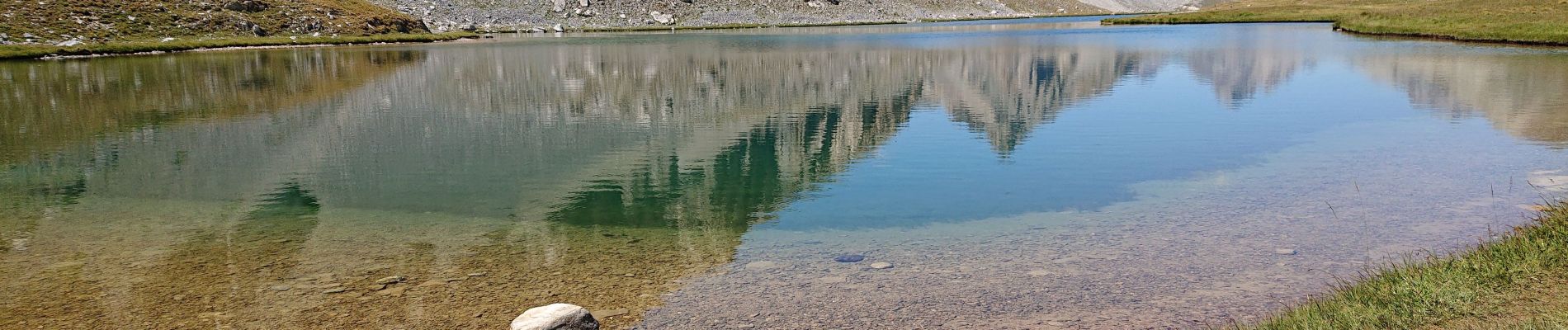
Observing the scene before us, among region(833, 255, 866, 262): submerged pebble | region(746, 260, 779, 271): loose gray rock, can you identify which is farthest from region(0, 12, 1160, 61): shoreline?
region(833, 255, 866, 262): submerged pebble

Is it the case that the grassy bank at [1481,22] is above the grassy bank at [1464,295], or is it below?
above

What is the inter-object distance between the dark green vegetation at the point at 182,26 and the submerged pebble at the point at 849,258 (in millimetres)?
81673

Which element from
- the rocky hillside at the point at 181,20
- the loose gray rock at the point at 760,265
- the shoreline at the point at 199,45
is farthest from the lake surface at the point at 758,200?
the rocky hillside at the point at 181,20

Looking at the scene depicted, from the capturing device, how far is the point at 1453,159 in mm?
20422

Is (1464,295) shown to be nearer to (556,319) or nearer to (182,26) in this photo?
(556,319)

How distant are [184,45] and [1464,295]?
99009 millimetres

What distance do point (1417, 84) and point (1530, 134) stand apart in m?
16.1

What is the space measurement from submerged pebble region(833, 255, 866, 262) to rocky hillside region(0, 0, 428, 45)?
91669mm

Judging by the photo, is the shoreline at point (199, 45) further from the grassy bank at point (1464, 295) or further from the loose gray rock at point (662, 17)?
the grassy bank at point (1464, 295)

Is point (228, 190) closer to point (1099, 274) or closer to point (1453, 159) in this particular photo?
point (1099, 274)

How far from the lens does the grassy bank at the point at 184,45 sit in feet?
250

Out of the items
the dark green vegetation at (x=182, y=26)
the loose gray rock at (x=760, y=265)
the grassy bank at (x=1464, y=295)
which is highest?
the dark green vegetation at (x=182, y=26)

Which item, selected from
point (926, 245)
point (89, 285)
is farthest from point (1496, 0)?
point (89, 285)

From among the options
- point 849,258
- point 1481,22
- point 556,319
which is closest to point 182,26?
point 849,258
